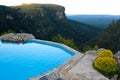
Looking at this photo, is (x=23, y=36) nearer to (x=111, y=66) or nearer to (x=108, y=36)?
(x=111, y=66)

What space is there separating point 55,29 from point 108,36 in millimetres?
31381

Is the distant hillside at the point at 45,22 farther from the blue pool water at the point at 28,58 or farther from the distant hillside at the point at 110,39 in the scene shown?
the blue pool water at the point at 28,58

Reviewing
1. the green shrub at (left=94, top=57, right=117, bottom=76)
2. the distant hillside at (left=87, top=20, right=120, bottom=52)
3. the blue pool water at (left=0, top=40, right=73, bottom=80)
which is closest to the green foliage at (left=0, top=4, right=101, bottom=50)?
the distant hillside at (left=87, top=20, right=120, bottom=52)

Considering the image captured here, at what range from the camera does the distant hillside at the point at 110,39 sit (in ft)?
216

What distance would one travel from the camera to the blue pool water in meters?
15.0

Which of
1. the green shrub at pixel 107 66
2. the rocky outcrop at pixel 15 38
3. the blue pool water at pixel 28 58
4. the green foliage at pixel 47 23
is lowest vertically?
the green foliage at pixel 47 23

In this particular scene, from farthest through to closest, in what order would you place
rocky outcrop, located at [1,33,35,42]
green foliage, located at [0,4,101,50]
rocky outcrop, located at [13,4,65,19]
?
rocky outcrop, located at [13,4,65,19], green foliage, located at [0,4,101,50], rocky outcrop, located at [1,33,35,42]

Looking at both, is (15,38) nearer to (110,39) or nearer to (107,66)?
(107,66)

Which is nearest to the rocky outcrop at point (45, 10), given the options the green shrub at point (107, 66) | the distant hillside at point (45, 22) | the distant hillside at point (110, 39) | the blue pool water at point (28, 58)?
the distant hillside at point (45, 22)

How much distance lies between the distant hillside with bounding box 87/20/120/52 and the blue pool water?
43119 mm

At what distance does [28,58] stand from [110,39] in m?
59.1

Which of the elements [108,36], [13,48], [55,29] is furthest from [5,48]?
[55,29]

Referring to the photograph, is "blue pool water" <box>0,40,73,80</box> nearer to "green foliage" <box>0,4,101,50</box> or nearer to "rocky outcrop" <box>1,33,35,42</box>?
"rocky outcrop" <box>1,33,35,42</box>

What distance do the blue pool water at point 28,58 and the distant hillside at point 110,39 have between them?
43119mm
